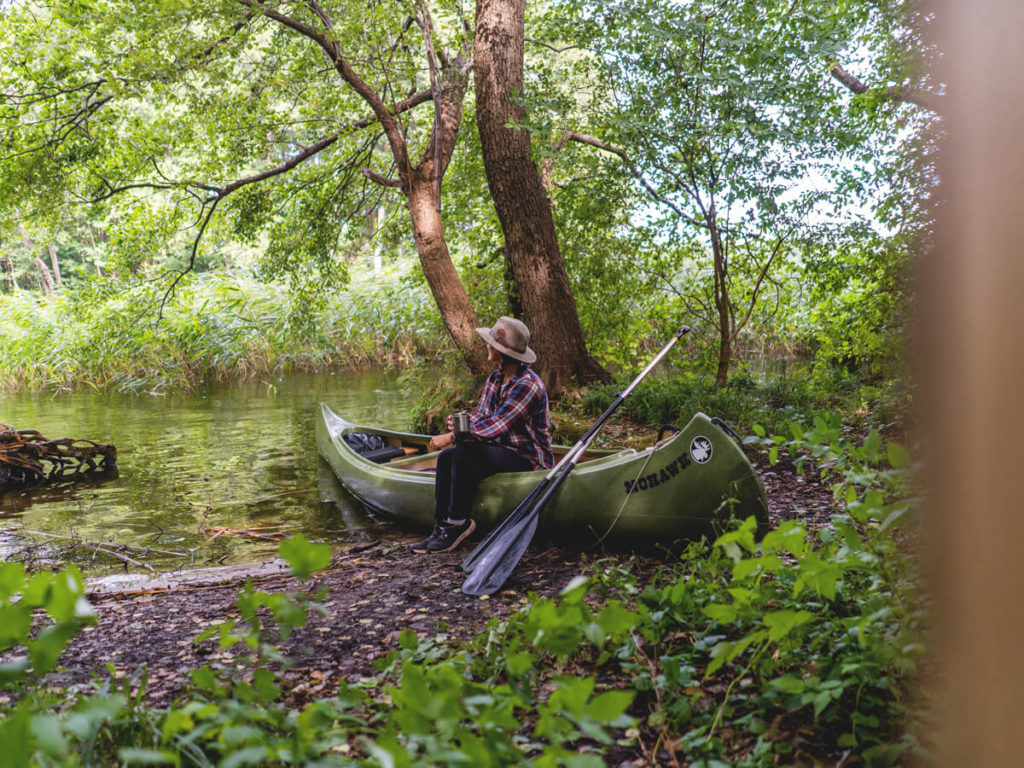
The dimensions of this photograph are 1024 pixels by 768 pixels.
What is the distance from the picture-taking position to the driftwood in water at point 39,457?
782 cm

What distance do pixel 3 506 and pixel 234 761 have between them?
7.25 meters

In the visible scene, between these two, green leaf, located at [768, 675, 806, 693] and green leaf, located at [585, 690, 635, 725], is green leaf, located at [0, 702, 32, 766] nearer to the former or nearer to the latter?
green leaf, located at [585, 690, 635, 725]

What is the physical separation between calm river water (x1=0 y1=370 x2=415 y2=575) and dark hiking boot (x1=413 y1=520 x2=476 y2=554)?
3.60 feet

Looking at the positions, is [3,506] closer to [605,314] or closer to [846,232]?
[605,314]

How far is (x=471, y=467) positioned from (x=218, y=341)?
39.3 feet

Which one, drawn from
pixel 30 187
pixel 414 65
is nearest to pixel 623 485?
pixel 414 65

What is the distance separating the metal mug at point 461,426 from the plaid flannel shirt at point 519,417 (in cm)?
5

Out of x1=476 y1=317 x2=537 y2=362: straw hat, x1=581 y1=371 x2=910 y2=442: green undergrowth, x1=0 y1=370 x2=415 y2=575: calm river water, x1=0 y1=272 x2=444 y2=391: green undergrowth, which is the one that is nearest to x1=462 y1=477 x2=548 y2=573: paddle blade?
x1=476 y1=317 x2=537 y2=362: straw hat

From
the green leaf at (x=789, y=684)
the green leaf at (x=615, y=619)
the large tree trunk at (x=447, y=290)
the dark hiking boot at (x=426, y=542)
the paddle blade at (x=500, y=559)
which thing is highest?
the large tree trunk at (x=447, y=290)

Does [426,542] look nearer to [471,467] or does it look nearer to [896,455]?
[471,467]

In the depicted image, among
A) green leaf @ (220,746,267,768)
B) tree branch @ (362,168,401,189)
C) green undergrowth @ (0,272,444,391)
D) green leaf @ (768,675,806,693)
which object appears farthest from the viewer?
green undergrowth @ (0,272,444,391)

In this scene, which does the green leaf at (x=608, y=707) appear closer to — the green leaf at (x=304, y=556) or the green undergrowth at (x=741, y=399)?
the green leaf at (x=304, y=556)

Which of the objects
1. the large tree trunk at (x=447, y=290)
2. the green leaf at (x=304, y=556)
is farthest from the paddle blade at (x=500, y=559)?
the large tree trunk at (x=447, y=290)

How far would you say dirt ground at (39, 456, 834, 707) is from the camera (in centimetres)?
283
